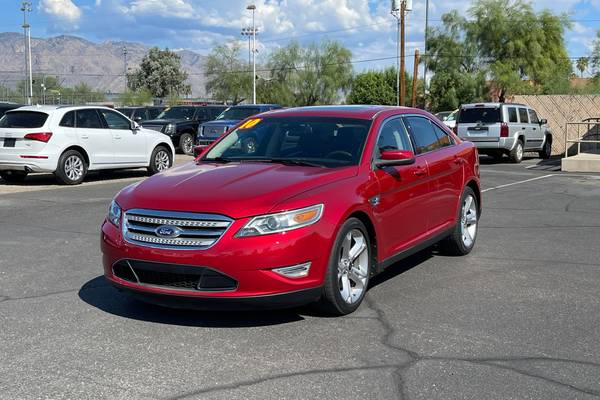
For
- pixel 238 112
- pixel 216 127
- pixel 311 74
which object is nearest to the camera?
pixel 216 127

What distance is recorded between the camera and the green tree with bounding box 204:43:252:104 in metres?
101

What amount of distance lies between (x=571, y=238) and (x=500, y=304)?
140 inches

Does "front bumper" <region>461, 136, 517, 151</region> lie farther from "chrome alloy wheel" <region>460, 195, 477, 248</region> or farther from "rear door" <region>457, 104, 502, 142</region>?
"chrome alloy wheel" <region>460, 195, 477, 248</region>

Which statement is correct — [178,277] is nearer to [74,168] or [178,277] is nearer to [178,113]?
[74,168]

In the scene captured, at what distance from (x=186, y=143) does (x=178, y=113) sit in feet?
5.96

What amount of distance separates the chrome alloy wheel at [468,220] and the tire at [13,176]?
11.1 meters

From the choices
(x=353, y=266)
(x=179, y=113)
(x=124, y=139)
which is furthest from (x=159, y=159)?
(x=353, y=266)

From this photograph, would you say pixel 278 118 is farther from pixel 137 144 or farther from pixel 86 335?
pixel 137 144

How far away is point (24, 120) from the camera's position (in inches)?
573

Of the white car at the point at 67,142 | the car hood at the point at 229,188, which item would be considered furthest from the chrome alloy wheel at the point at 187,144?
the car hood at the point at 229,188

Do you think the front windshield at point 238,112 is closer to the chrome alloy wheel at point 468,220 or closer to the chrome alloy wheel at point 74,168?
the chrome alloy wheel at point 74,168

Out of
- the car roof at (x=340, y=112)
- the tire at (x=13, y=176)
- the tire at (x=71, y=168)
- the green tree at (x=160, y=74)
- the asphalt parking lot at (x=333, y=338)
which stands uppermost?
the green tree at (x=160, y=74)

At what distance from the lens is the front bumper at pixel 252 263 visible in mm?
4719

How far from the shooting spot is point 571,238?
8.82m
